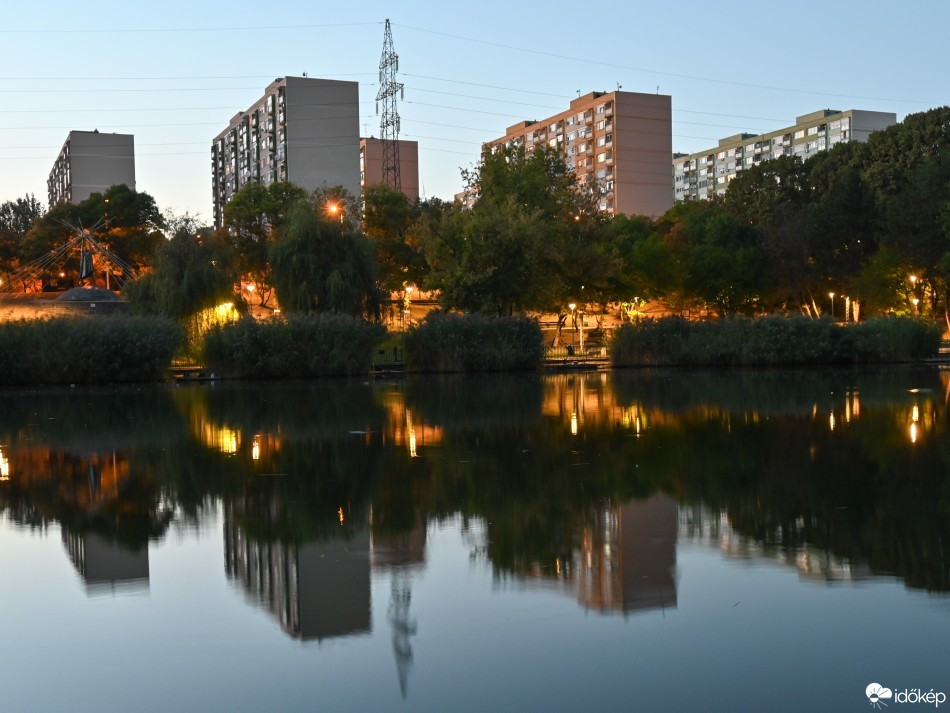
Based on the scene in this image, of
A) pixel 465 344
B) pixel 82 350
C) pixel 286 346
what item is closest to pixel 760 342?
pixel 465 344

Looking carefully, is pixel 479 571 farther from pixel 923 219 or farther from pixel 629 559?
pixel 923 219

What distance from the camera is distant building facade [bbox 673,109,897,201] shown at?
13712cm

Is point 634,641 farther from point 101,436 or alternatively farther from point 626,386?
point 626,386

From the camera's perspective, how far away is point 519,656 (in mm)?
6188

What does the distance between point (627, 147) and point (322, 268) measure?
84277 mm

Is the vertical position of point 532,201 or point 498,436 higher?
point 532,201

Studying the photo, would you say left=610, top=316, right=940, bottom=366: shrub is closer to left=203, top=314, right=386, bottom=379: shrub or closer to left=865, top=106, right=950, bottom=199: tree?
left=203, top=314, right=386, bottom=379: shrub

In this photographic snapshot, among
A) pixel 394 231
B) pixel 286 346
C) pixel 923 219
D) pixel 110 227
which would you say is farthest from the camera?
pixel 110 227

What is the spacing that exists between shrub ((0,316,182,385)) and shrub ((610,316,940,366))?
18385 millimetres

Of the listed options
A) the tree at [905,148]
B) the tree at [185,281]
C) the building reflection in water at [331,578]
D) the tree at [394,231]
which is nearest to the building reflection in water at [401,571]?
the building reflection in water at [331,578]

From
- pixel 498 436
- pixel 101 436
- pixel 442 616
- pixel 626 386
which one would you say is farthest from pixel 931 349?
pixel 442 616

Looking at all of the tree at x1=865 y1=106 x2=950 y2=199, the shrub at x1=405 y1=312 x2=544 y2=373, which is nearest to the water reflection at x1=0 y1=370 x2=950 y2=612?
the shrub at x1=405 y1=312 x2=544 y2=373

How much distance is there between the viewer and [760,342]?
43344 mm

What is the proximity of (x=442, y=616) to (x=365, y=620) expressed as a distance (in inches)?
19.4
